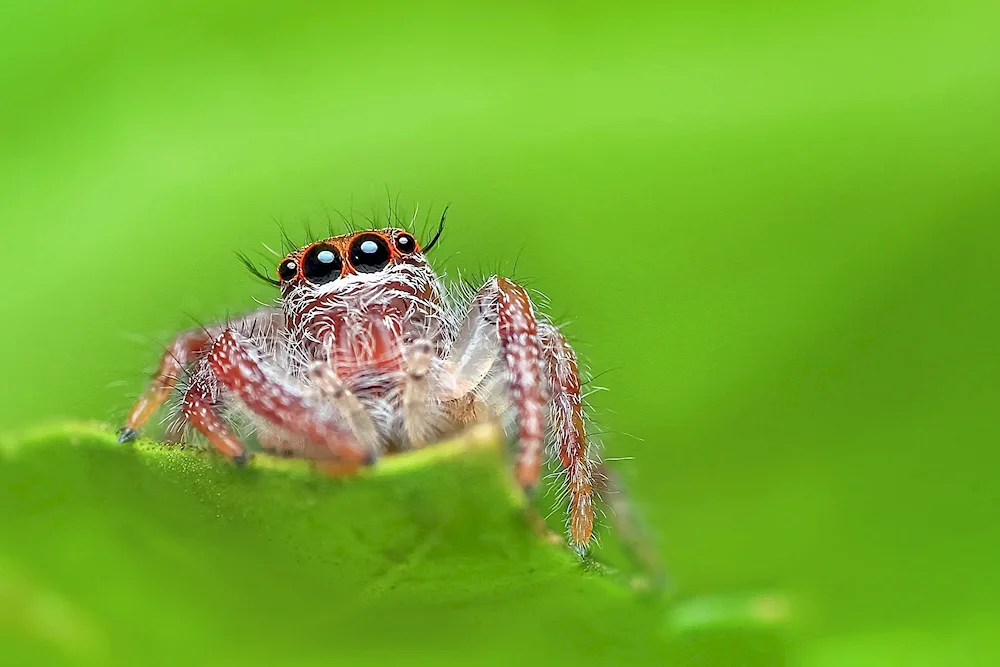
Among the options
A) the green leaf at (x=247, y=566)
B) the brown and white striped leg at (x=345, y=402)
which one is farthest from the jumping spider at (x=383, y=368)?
the green leaf at (x=247, y=566)

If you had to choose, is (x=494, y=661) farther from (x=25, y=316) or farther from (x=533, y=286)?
(x=25, y=316)

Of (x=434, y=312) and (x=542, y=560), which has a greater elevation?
(x=434, y=312)

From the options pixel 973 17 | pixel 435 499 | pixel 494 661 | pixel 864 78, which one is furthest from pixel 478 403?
pixel 973 17

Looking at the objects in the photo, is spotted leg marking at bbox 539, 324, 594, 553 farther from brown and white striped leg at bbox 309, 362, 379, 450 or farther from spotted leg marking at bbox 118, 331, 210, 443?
spotted leg marking at bbox 118, 331, 210, 443

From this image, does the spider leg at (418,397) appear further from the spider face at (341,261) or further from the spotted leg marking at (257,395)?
the spider face at (341,261)

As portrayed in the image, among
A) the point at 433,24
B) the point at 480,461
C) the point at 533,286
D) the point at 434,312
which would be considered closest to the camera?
the point at 480,461

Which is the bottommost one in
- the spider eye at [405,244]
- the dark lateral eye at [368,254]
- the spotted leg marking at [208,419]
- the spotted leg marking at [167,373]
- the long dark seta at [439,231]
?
the spotted leg marking at [208,419]

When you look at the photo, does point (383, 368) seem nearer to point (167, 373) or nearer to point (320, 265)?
point (320, 265)

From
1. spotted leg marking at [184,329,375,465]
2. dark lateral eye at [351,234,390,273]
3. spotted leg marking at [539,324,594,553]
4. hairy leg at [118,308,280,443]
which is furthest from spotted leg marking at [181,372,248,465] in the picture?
spotted leg marking at [539,324,594,553]
